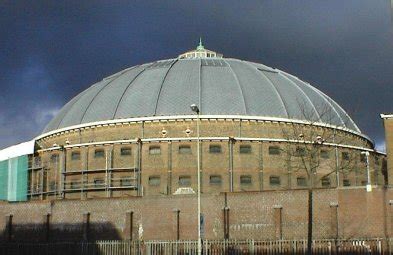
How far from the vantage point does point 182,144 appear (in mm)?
61281

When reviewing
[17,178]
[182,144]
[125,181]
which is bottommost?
[125,181]

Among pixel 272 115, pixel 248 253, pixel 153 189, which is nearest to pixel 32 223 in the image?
pixel 153 189

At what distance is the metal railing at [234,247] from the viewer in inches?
1582

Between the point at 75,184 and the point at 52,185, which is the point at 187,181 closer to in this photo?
the point at 75,184

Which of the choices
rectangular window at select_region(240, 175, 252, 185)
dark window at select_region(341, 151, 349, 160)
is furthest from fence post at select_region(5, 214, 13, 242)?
A: dark window at select_region(341, 151, 349, 160)

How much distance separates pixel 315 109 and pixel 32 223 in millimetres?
32374

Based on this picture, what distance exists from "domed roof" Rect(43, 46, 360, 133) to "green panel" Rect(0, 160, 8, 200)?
21.1 ft

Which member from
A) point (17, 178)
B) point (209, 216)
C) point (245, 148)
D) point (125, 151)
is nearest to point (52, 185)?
point (17, 178)

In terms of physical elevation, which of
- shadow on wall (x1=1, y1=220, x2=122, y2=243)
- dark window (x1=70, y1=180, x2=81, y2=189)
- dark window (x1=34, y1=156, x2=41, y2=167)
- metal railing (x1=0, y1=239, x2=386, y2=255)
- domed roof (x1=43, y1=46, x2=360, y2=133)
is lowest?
metal railing (x1=0, y1=239, x2=386, y2=255)

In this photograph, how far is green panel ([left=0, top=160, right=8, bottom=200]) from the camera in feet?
228

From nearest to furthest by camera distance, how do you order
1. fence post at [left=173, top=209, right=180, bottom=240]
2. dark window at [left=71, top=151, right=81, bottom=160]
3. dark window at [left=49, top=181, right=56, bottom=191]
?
fence post at [left=173, top=209, right=180, bottom=240]
dark window at [left=71, top=151, right=81, bottom=160]
dark window at [left=49, top=181, right=56, bottom=191]

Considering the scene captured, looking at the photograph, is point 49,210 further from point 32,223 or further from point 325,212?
point 325,212

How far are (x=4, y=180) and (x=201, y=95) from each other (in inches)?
906

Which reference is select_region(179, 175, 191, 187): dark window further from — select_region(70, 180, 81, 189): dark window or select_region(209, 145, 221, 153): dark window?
select_region(70, 180, 81, 189): dark window
